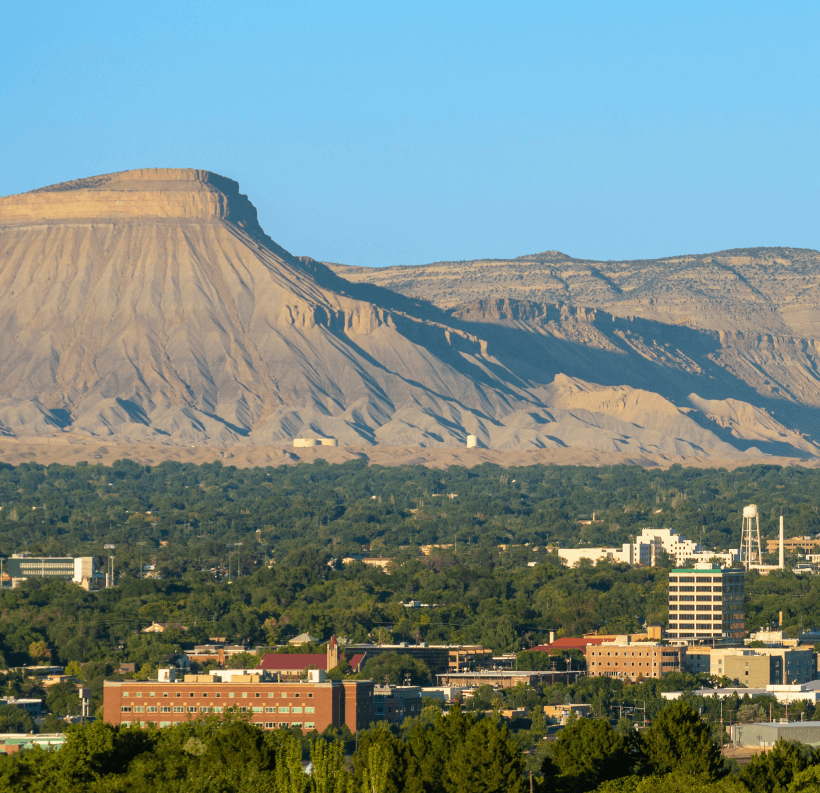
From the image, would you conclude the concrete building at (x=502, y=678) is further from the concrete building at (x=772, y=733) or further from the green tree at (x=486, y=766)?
the green tree at (x=486, y=766)

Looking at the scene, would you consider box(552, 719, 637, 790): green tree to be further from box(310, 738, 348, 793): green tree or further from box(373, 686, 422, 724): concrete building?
box(373, 686, 422, 724): concrete building

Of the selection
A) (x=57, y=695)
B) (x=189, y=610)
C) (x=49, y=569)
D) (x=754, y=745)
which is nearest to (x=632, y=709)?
(x=754, y=745)

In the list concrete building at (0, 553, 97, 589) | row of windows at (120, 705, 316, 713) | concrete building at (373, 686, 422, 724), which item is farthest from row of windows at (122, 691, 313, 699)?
concrete building at (0, 553, 97, 589)

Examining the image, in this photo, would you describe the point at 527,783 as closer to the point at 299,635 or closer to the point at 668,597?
the point at 299,635

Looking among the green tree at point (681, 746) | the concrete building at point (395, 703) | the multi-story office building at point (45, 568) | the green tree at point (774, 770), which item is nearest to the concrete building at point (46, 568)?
the multi-story office building at point (45, 568)

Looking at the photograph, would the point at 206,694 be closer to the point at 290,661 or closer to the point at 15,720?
the point at 15,720
